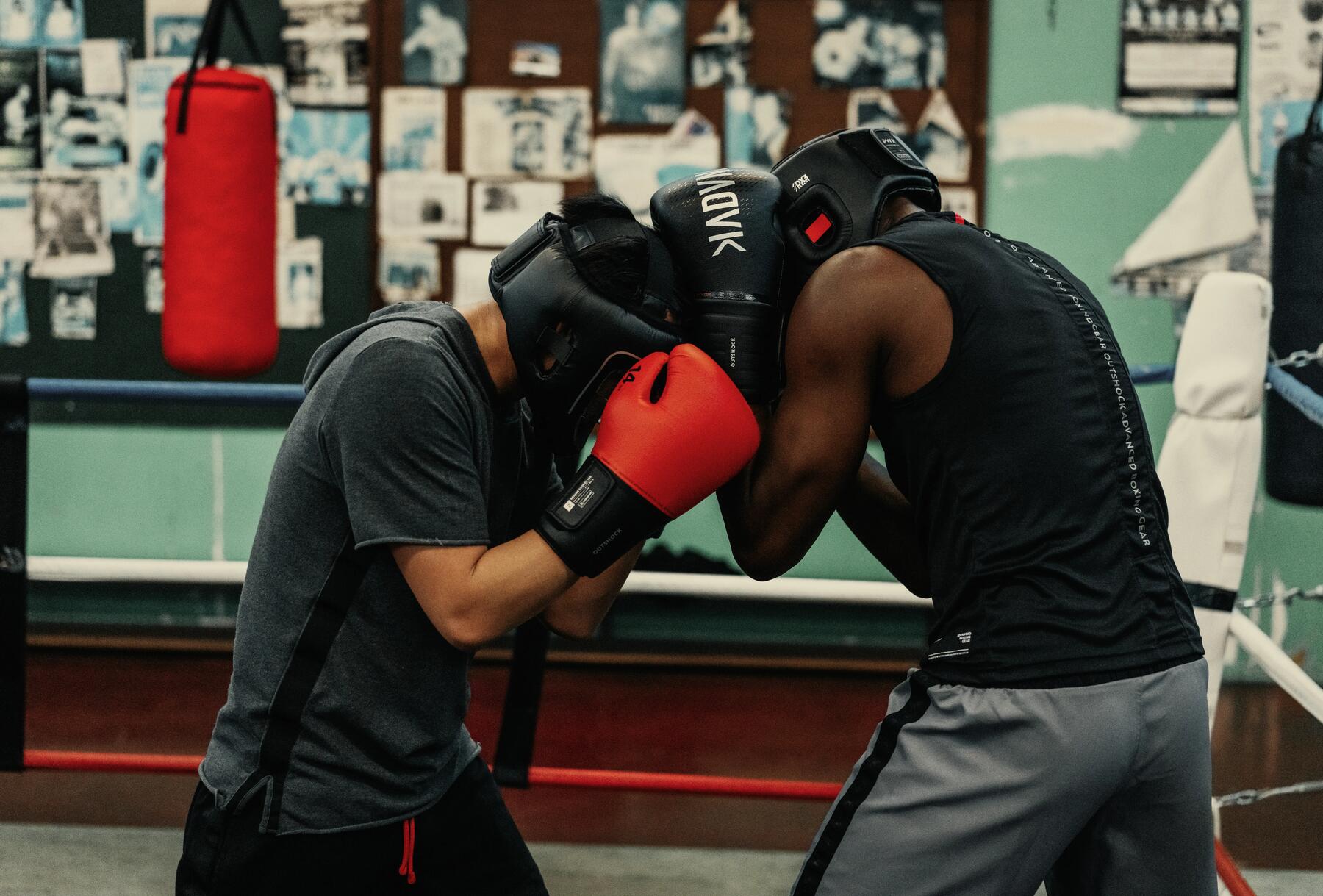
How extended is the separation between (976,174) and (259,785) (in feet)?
10.7

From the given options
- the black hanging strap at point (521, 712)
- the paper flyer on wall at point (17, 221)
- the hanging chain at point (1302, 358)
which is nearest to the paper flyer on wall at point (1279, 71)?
the hanging chain at point (1302, 358)

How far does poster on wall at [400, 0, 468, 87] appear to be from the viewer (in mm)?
4020

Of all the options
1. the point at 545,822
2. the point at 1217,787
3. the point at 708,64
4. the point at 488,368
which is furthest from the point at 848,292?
the point at 708,64

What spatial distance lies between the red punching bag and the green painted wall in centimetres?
123

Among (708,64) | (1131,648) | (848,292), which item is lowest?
(1131,648)

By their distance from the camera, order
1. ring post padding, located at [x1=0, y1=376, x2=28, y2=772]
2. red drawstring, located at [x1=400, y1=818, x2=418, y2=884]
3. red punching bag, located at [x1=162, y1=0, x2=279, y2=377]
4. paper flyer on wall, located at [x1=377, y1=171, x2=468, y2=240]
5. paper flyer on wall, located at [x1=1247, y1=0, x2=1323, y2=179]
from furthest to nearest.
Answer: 1. paper flyer on wall, located at [x1=377, y1=171, x2=468, y2=240]
2. paper flyer on wall, located at [x1=1247, y1=0, x2=1323, y2=179]
3. red punching bag, located at [x1=162, y1=0, x2=279, y2=377]
4. ring post padding, located at [x1=0, y1=376, x2=28, y2=772]
5. red drawstring, located at [x1=400, y1=818, x2=418, y2=884]

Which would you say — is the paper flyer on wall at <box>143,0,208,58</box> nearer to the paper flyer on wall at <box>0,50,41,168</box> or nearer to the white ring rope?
the paper flyer on wall at <box>0,50,41,168</box>

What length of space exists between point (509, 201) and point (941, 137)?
1.30 m

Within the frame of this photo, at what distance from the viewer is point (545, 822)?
283 centimetres

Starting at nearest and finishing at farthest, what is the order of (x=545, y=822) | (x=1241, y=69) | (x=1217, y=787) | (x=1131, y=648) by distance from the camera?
(x=1131, y=648), (x=545, y=822), (x=1217, y=787), (x=1241, y=69)

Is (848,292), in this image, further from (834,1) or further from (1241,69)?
(1241,69)

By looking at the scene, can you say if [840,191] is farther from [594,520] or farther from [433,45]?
[433,45]

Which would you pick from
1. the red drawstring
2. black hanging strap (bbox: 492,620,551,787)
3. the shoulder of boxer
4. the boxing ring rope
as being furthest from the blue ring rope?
the shoulder of boxer

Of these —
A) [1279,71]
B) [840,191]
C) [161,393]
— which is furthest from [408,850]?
[1279,71]
